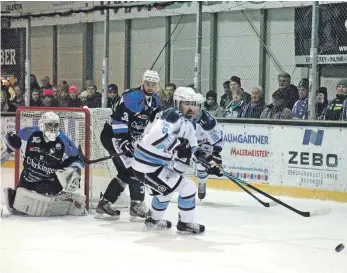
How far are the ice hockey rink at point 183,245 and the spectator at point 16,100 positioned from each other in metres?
4.55

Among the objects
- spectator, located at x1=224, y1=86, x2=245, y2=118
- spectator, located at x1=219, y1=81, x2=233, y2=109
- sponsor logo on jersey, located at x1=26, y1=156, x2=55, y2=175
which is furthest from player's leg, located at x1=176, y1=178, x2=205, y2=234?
spectator, located at x1=219, y1=81, x2=233, y2=109

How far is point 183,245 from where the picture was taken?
4844 millimetres

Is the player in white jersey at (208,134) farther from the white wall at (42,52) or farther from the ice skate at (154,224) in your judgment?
the white wall at (42,52)

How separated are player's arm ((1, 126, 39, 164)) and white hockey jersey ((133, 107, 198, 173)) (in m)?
1.28

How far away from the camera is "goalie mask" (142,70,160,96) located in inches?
230

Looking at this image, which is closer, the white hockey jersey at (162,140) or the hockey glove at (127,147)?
the white hockey jersey at (162,140)

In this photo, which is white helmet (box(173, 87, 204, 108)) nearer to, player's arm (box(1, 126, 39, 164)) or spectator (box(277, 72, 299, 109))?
player's arm (box(1, 126, 39, 164))

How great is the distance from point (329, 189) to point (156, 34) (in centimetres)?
404

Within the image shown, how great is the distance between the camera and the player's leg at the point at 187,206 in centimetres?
516

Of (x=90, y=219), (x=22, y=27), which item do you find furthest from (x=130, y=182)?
(x=22, y=27)

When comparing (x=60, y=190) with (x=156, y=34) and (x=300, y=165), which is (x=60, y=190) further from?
(x=156, y=34)

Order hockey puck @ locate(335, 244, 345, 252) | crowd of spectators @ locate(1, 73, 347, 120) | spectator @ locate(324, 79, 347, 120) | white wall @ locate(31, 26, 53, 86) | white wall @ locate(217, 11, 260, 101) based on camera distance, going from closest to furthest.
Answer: hockey puck @ locate(335, 244, 345, 252)
spectator @ locate(324, 79, 347, 120)
crowd of spectators @ locate(1, 73, 347, 120)
white wall @ locate(217, 11, 260, 101)
white wall @ locate(31, 26, 53, 86)

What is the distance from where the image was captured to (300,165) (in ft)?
24.6

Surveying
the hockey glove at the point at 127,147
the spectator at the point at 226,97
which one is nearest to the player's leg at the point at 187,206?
the hockey glove at the point at 127,147
